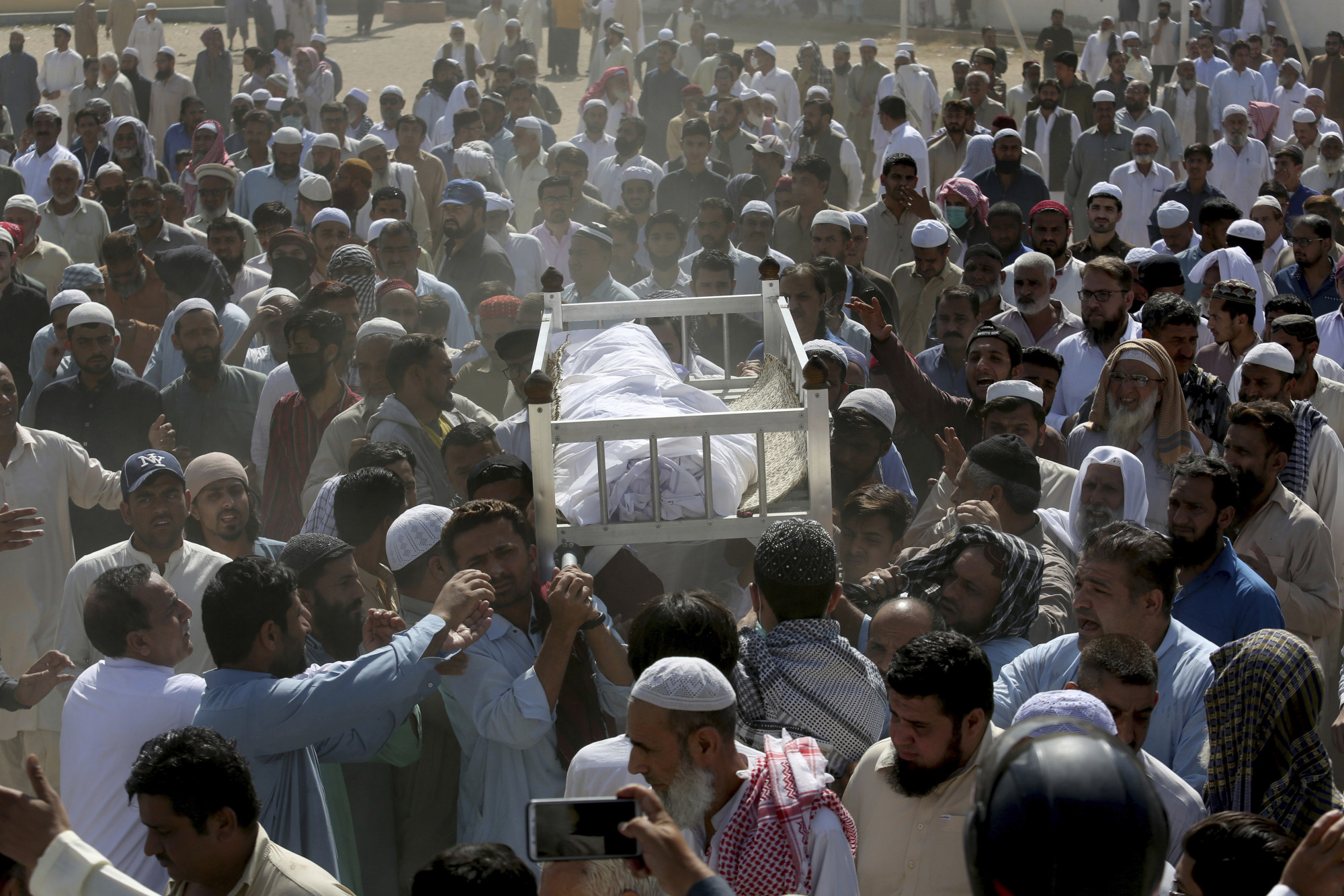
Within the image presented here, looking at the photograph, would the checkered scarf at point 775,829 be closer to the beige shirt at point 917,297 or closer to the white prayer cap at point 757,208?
the beige shirt at point 917,297

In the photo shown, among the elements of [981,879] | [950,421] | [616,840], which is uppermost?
[981,879]

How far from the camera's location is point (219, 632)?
3.12m

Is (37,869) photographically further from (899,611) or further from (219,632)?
(899,611)

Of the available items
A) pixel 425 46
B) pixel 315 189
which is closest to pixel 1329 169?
pixel 315 189

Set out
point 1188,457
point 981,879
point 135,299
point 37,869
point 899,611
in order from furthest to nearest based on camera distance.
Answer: point 135,299 < point 1188,457 < point 899,611 < point 37,869 < point 981,879

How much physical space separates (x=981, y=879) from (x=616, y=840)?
0.68m

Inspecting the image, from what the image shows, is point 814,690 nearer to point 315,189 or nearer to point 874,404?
point 874,404

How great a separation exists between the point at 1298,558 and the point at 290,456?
386 cm

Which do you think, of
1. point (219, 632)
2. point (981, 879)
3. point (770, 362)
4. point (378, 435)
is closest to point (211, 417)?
point (378, 435)

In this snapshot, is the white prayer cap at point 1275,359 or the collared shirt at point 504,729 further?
the white prayer cap at point 1275,359

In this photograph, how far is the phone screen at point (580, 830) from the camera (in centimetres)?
203

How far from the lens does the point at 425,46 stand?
24875mm

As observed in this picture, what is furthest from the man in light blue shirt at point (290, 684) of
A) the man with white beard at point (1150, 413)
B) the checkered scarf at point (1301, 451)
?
the checkered scarf at point (1301, 451)

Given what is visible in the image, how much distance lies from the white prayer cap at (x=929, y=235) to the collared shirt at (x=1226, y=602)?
12.8 ft
